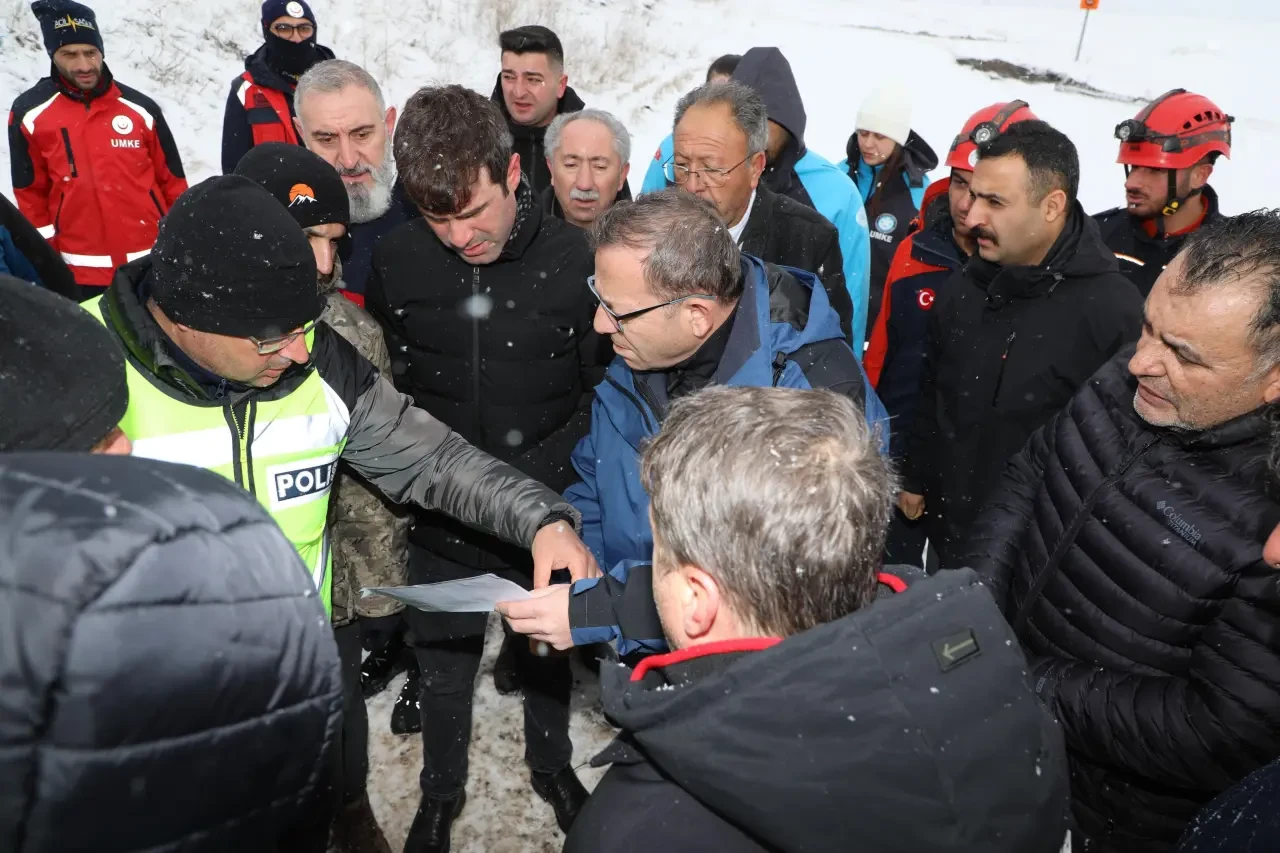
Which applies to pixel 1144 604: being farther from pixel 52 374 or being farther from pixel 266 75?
pixel 266 75

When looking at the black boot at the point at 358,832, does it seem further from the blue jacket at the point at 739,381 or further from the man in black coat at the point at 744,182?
the man in black coat at the point at 744,182

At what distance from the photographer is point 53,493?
2.84 ft

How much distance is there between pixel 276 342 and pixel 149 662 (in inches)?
57.4

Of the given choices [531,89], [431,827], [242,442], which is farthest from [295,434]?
[531,89]

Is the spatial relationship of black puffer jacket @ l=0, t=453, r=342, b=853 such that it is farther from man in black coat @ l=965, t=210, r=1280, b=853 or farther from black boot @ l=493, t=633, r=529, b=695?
black boot @ l=493, t=633, r=529, b=695

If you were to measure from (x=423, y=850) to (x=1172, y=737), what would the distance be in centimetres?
251

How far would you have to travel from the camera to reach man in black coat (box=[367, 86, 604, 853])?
3188mm

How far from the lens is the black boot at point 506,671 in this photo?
416 cm

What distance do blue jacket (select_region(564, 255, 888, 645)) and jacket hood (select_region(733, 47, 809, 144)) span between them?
2636mm

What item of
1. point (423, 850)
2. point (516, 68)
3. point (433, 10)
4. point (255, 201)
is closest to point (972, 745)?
point (255, 201)

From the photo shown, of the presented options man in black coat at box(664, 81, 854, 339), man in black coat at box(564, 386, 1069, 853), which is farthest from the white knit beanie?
man in black coat at box(564, 386, 1069, 853)

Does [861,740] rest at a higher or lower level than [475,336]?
higher

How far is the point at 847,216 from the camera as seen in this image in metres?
4.94

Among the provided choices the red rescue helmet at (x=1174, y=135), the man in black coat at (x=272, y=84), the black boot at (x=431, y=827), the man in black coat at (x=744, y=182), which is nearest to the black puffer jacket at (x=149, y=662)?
the black boot at (x=431, y=827)
